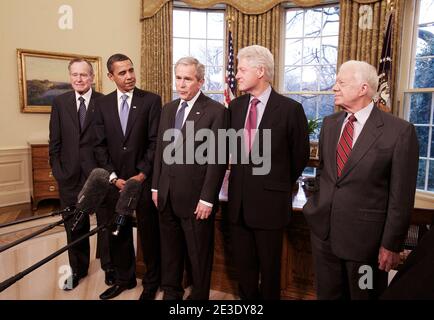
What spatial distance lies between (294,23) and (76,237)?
16.6ft

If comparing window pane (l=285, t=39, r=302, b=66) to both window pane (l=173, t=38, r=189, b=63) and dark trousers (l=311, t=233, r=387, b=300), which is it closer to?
window pane (l=173, t=38, r=189, b=63)

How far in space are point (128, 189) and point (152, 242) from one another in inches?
49.2

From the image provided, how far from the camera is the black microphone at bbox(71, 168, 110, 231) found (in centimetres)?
128

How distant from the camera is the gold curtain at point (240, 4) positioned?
18.8 feet

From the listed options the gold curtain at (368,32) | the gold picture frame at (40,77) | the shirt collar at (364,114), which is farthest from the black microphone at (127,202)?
the gold picture frame at (40,77)

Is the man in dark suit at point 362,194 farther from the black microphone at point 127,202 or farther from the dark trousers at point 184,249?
the black microphone at point 127,202

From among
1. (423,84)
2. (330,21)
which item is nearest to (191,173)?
(423,84)

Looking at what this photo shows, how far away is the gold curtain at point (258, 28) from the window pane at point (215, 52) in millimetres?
524

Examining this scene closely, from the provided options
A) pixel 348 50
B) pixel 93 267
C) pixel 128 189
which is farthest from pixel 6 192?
pixel 348 50

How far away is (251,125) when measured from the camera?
6.86ft

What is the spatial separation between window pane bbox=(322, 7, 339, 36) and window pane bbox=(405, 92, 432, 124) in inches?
62.8

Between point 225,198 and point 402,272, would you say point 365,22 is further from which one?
point 402,272
